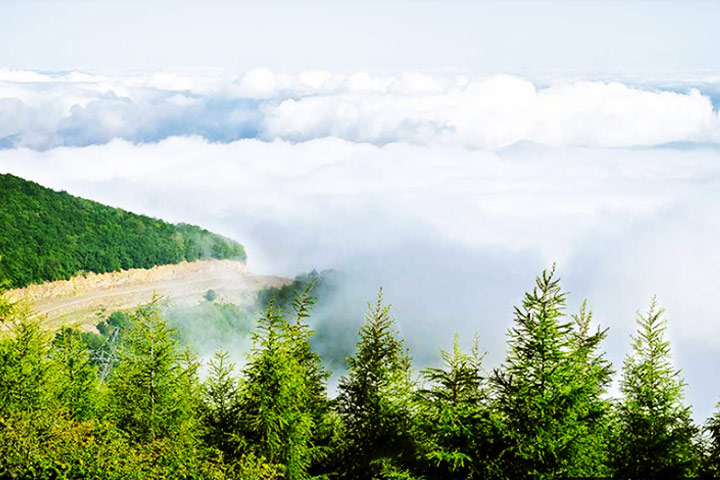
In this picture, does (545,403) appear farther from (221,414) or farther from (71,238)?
(71,238)

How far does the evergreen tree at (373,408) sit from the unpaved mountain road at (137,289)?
Result: 69.0m

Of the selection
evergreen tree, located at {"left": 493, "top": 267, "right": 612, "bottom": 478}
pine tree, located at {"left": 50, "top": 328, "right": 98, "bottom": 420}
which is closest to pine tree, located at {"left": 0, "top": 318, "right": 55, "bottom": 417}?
pine tree, located at {"left": 50, "top": 328, "right": 98, "bottom": 420}

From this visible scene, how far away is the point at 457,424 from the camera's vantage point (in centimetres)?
1877

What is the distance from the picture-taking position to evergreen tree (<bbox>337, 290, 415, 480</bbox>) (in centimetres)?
2181

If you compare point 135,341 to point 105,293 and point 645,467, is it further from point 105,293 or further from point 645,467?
point 105,293

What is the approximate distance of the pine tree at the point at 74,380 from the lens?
25156mm

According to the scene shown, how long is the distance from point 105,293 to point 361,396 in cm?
10098

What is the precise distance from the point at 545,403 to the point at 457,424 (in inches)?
96.7

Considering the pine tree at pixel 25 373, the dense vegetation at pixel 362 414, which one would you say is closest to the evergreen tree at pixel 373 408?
the dense vegetation at pixel 362 414

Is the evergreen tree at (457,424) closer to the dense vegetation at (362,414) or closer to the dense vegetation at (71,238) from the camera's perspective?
the dense vegetation at (362,414)

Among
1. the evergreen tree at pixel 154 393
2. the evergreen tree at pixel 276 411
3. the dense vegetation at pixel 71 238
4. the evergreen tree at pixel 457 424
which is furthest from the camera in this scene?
the dense vegetation at pixel 71 238

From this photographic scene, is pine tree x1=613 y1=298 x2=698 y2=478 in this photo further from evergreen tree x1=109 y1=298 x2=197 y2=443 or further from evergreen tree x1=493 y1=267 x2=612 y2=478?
evergreen tree x1=109 y1=298 x2=197 y2=443

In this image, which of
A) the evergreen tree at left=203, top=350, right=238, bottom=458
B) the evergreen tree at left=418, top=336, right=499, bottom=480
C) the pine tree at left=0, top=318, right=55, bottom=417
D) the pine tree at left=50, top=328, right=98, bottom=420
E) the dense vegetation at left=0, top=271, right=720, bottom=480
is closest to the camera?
the dense vegetation at left=0, top=271, right=720, bottom=480

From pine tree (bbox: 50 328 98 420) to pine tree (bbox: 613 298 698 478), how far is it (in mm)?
17945
